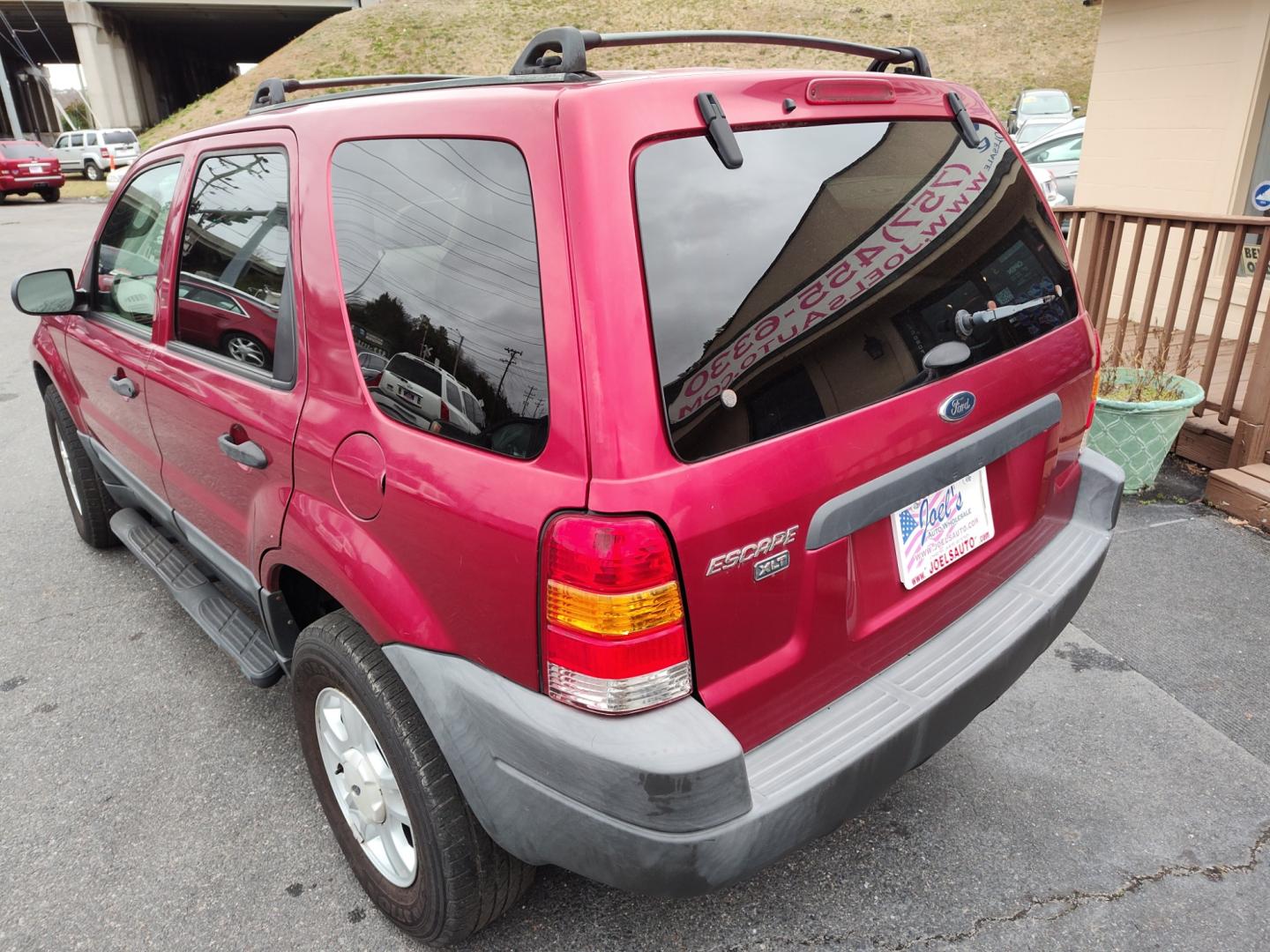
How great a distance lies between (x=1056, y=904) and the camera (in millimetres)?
2205

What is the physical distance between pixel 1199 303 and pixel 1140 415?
88cm

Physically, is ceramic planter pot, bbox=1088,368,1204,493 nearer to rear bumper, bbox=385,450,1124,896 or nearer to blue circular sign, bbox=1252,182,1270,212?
blue circular sign, bbox=1252,182,1270,212

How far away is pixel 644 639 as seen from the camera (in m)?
1.55

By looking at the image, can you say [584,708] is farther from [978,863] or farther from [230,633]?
[230,633]

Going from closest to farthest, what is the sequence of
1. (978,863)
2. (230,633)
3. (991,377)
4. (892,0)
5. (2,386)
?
(991,377)
(978,863)
(230,633)
(2,386)
(892,0)

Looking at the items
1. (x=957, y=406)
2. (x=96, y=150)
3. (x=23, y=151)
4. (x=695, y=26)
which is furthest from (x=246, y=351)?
(x=695, y=26)

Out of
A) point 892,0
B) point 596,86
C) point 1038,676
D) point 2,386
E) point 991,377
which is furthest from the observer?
point 892,0

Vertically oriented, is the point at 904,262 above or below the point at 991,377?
above

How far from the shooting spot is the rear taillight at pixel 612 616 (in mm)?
1503

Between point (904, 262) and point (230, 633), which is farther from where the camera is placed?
point (230, 633)

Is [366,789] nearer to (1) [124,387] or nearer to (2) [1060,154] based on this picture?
(1) [124,387]

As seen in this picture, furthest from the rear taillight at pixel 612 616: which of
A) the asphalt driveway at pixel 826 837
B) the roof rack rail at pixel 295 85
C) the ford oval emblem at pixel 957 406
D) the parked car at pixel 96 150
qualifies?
the parked car at pixel 96 150

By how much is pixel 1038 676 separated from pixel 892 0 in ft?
150

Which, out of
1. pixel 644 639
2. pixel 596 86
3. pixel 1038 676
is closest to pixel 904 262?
pixel 596 86
